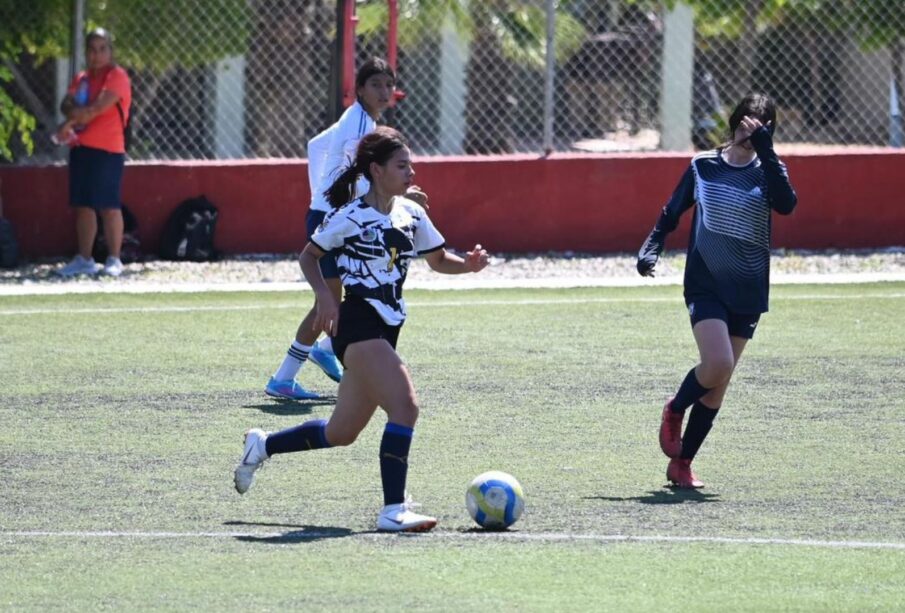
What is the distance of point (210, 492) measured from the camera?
25.3 ft

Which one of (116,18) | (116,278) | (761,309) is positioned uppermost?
(116,18)

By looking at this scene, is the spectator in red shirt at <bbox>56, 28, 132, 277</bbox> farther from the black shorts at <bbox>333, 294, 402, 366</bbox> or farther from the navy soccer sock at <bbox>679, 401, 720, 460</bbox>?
the black shorts at <bbox>333, 294, 402, 366</bbox>

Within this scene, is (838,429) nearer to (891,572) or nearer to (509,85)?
(891,572)

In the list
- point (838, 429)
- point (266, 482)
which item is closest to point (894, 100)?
point (838, 429)

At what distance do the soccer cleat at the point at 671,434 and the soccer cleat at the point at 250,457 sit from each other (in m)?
1.85

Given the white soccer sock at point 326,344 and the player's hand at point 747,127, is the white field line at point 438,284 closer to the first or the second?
the white soccer sock at point 326,344

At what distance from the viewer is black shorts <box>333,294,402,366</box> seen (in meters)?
6.98

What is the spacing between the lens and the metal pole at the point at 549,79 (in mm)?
16422

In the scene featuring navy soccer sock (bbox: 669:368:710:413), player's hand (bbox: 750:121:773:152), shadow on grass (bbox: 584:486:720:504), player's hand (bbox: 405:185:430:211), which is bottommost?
shadow on grass (bbox: 584:486:720:504)

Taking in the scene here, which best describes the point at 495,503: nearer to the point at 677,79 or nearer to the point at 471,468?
the point at 471,468

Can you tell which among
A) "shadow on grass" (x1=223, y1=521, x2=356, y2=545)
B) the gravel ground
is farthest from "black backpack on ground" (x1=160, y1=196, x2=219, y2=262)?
"shadow on grass" (x1=223, y1=521, x2=356, y2=545)

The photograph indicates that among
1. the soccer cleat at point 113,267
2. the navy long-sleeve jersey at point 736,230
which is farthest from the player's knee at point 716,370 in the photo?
the soccer cleat at point 113,267

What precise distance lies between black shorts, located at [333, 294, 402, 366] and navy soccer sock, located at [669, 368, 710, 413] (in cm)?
160

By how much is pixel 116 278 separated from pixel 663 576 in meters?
9.89
